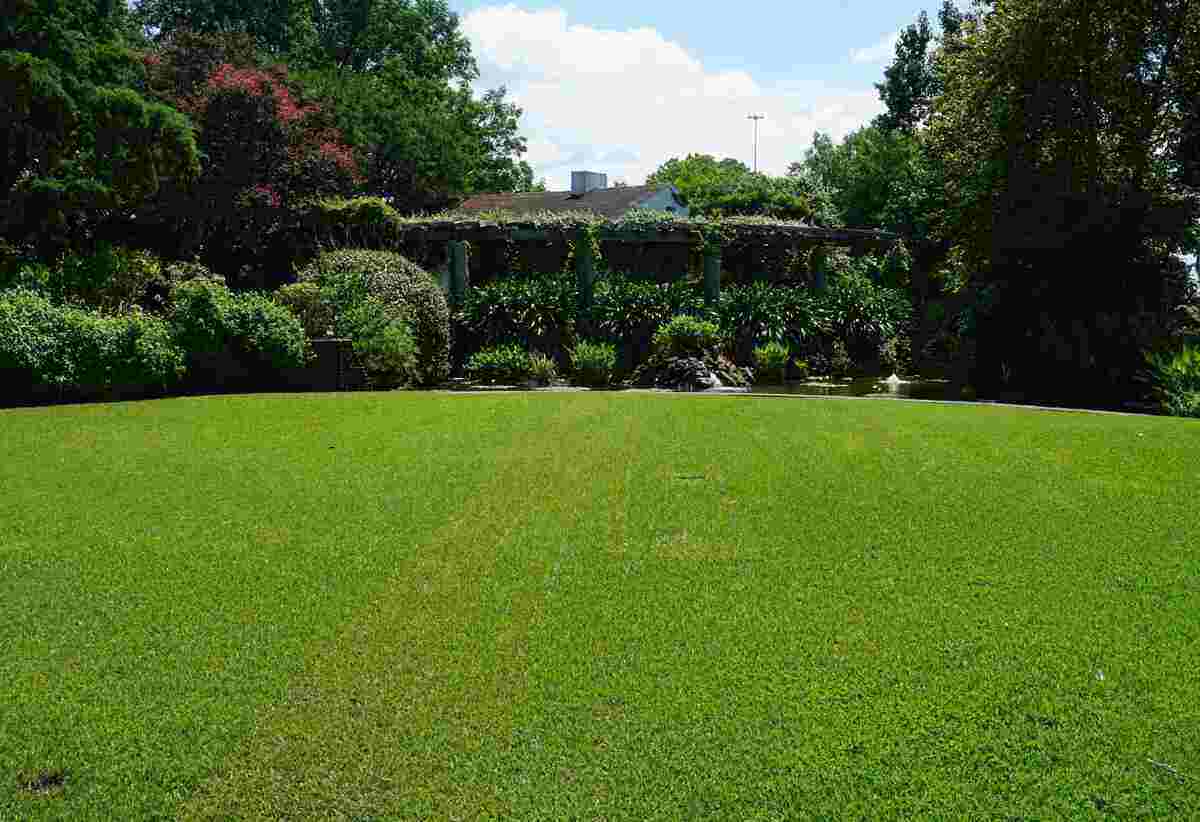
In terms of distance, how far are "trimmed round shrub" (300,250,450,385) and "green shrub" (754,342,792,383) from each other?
5578mm

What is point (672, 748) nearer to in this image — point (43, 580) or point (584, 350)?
point (43, 580)

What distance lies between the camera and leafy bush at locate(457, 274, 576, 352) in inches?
714

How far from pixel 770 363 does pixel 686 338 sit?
5.39ft

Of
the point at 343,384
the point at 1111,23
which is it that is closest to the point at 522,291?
Answer: the point at 343,384

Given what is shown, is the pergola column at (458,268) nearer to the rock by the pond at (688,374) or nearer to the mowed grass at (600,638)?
the rock by the pond at (688,374)

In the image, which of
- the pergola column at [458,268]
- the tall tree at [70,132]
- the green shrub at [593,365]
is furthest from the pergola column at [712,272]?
the tall tree at [70,132]

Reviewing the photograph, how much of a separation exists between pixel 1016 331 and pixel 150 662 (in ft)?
51.2

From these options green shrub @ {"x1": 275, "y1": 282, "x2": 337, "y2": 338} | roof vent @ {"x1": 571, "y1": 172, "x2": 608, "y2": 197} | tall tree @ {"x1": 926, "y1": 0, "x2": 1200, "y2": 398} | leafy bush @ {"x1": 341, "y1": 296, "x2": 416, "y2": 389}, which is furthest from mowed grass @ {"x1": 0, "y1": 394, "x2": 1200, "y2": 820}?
roof vent @ {"x1": 571, "y1": 172, "x2": 608, "y2": 197}

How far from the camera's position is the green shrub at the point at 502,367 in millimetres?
16297

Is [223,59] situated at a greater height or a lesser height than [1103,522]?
greater

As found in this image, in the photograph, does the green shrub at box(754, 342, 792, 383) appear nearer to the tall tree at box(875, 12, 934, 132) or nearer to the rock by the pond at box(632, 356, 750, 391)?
the rock by the pond at box(632, 356, 750, 391)

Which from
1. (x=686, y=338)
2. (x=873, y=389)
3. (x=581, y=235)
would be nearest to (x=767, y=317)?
(x=686, y=338)

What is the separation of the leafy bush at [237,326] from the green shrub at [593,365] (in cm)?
478

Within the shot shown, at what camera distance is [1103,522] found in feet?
19.2
